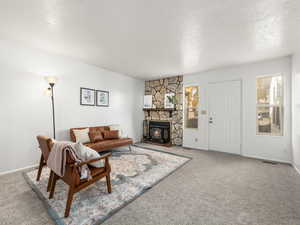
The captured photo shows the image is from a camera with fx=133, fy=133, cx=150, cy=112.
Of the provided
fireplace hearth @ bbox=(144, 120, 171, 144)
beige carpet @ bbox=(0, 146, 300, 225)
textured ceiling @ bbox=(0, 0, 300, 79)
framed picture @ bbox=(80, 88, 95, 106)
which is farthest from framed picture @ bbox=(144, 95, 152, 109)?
beige carpet @ bbox=(0, 146, 300, 225)

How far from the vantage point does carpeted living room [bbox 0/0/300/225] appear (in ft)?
5.50

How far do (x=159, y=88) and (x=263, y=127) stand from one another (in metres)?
3.57

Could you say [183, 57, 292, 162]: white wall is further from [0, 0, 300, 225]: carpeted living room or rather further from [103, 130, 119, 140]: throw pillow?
[103, 130, 119, 140]: throw pillow

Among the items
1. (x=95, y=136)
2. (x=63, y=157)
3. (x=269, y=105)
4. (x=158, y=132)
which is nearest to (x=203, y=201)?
(x=63, y=157)

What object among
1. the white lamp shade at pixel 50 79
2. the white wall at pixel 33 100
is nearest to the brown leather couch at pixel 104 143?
the white wall at pixel 33 100

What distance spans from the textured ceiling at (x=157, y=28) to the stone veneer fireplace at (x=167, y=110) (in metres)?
1.72

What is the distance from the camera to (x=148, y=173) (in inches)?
103

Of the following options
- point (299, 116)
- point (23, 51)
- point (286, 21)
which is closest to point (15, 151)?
point (23, 51)

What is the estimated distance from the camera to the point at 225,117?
13.4ft

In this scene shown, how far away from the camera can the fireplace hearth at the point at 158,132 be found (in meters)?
5.15

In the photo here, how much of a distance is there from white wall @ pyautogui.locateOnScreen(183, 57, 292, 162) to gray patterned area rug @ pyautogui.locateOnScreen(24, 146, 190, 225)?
6.35ft

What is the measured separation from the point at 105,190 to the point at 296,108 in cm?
412

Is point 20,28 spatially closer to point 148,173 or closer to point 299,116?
point 148,173

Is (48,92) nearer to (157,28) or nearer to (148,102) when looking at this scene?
(157,28)
